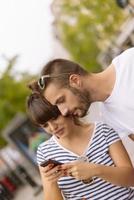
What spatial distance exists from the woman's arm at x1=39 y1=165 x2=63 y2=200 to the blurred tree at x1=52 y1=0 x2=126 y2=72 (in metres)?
33.6

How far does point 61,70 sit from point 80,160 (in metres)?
0.53

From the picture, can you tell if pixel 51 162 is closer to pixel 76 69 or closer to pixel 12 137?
pixel 76 69

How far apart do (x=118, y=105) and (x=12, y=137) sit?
802 centimetres

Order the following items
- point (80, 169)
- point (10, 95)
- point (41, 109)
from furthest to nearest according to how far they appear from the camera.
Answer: point (10, 95), point (41, 109), point (80, 169)

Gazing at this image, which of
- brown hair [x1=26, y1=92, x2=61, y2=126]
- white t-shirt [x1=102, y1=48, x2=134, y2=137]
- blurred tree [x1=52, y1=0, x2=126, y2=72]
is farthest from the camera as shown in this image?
blurred tree [x1=52, y1=0, x2=126, y2=72]

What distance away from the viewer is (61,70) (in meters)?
3.21

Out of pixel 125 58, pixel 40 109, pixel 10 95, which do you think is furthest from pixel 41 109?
pixel 10 95

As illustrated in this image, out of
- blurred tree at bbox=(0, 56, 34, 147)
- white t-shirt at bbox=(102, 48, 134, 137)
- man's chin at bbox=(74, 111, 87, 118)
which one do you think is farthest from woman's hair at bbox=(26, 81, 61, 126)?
blurred tree at bbox=(0, 56, 34, 147)

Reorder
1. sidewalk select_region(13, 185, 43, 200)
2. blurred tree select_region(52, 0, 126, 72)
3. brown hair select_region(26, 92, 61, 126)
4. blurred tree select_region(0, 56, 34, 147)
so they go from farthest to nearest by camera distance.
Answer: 1. blurred tree select_region(52, 0, 126, 72)
2. blurred tree select_region(0, 56, 34, 147)
3. sidewalk select_region(13, 185, 43, 200)
4. brown hair select_region(26, 92, 61, 126)

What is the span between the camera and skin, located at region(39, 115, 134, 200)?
3057 mm

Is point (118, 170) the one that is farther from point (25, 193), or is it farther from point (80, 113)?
point (25, 193)

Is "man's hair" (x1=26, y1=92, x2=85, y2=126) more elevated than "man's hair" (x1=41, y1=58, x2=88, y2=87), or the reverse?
"man's hair" (x1=41, y1=58, x2=88, y2=87)

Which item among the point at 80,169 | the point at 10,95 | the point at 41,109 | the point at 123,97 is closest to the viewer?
the point at 80,169

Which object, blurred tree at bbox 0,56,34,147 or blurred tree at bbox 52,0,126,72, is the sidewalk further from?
blurred tree at bbox 52,0,126,72
